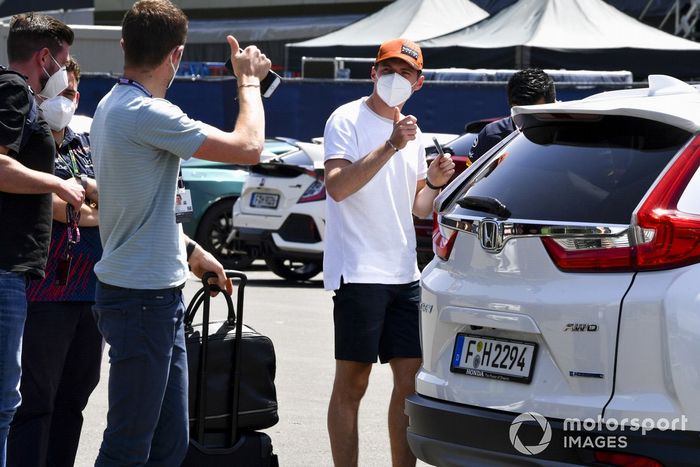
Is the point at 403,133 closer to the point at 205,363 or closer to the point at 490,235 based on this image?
the point at 490,235

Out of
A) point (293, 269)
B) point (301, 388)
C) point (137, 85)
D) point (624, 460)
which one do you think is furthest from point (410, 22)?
point (624, 460)

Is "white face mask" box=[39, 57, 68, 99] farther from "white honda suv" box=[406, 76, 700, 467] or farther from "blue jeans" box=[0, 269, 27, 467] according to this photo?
"white honda suv" box=[406, 76, 700, 467]

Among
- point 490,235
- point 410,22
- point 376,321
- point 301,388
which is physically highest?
point 410,22

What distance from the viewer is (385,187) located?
5.33m

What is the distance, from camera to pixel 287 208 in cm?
1323

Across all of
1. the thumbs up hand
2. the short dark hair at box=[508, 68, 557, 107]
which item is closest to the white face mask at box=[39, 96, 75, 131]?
the thumbs up hand

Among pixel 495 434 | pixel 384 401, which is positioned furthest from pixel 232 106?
pixel 495 434

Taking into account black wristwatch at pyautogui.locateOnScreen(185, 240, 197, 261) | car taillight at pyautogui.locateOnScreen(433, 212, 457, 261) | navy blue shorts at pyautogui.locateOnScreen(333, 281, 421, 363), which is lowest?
navy blue shorts at pyautogui.locateOnScreen(333, 281, 421, 363)

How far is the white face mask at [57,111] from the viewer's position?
4789mm

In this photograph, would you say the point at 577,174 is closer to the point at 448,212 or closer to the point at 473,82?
the point at 448,212

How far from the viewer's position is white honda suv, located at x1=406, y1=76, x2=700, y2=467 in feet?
12.2

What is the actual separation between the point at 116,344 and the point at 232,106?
1817 centimetres

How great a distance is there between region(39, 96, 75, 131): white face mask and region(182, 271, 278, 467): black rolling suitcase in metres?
0.84

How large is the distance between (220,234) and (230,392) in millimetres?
10046
